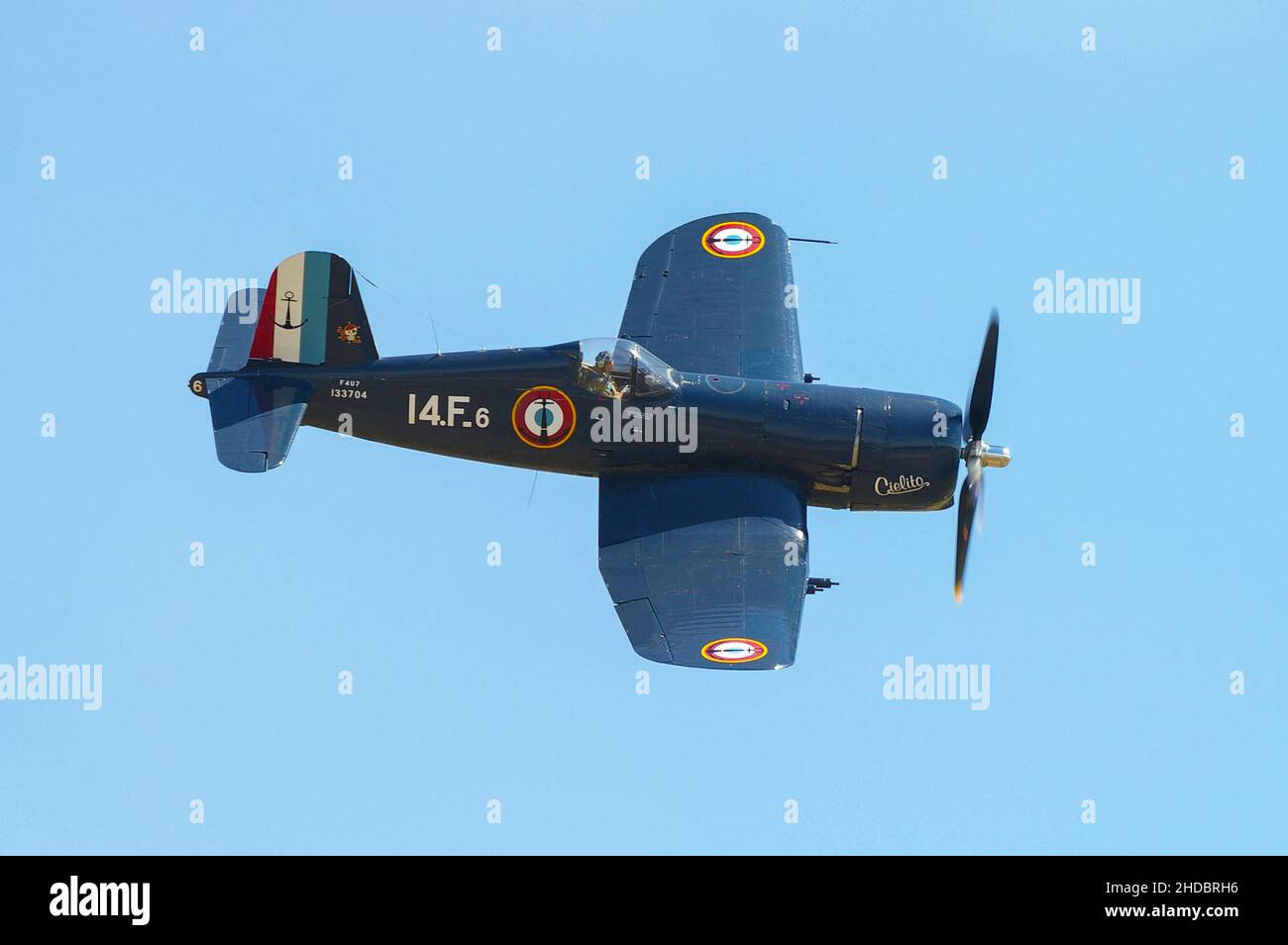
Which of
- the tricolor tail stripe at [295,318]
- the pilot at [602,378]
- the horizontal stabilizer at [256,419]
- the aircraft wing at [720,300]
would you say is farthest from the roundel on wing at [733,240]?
the horizontal stabilizer at [256,419]

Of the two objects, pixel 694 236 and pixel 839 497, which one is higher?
pixel 694 236

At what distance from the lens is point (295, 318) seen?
29.2m

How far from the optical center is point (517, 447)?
29.4 metres

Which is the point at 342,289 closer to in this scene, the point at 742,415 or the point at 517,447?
the point at 517,447

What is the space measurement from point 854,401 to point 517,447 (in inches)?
171

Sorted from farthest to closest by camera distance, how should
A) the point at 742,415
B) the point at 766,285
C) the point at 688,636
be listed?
the point at 766,285
the point at 742,415
the point at 688,636

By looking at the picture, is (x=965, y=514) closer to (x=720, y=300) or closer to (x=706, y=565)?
(x=706, y=565)

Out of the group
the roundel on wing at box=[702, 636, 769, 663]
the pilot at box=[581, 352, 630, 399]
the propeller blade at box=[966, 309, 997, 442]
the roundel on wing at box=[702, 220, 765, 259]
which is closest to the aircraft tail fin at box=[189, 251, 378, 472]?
the pilot at box=[581, 352, 630, 399]

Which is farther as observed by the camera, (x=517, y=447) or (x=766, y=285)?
(x=766, y=285)

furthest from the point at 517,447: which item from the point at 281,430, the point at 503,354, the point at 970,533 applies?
the point at 970,533

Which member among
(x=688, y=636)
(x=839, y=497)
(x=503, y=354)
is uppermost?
(x=503, y=354)

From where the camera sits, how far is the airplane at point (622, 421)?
28.7 metres

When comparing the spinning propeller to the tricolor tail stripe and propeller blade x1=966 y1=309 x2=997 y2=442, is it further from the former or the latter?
the tricolor tail stripe

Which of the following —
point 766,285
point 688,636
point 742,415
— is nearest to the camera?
point 688,636
